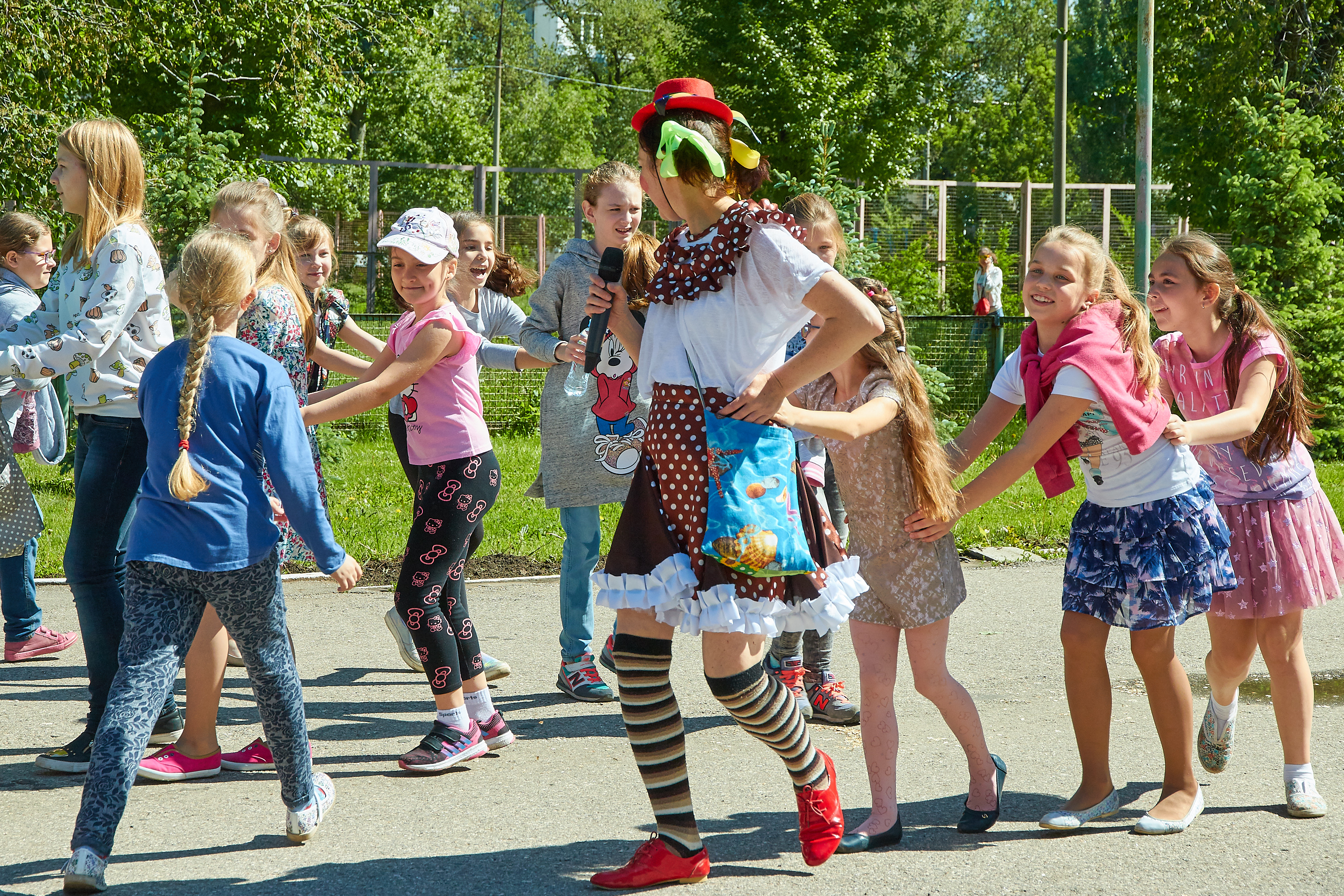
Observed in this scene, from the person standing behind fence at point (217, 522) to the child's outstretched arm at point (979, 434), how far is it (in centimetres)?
185

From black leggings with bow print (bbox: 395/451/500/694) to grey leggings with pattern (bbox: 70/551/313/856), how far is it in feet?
2.33

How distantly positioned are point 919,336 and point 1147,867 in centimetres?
923

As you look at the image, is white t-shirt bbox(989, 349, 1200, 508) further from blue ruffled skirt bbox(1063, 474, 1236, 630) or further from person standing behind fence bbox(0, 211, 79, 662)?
person standing behind fence bbox(0, 211, 79, 662)

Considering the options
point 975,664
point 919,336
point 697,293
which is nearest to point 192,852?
point 697,293

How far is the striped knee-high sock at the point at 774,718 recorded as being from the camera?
3105mm

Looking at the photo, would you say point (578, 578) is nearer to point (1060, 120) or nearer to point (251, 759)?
point (251, 759)

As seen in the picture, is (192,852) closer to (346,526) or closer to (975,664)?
(975,664)

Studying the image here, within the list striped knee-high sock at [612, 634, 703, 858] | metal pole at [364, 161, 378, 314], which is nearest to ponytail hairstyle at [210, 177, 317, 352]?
striped knee-high sock at [612, 634, 703, 858]

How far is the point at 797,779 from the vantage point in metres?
3.24

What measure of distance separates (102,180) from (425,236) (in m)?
1.06

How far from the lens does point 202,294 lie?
3.33m

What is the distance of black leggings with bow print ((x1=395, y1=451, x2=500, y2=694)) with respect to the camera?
13.5 feet

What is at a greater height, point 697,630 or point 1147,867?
point 697,630

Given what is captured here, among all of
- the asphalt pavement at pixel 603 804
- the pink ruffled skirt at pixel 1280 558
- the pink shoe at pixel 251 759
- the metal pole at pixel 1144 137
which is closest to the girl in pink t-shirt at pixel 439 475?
the asphalt pavement at pixel 603 804
